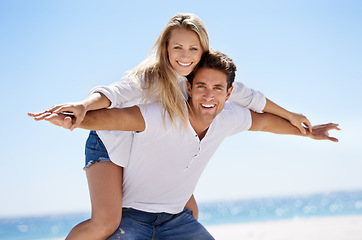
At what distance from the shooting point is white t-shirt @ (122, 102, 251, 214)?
3678 millimetres

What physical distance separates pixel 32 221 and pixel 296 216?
16.0 m

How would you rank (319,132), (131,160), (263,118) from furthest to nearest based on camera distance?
(319,132), (263,118), (131,160)

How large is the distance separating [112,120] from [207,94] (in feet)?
3.40

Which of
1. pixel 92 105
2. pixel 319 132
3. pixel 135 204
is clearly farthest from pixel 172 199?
pixel 319 132

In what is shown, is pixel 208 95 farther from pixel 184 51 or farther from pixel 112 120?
pixel 112 120

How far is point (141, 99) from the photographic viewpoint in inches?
146

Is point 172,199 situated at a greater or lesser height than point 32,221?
lesser

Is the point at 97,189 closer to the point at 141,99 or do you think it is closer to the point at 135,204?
the point at 135,204

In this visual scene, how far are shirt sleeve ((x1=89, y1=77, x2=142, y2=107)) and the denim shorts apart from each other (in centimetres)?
52

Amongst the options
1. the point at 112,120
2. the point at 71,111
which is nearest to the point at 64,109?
the point at 71,111

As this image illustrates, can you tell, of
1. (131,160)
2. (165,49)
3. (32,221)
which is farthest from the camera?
(32,221)

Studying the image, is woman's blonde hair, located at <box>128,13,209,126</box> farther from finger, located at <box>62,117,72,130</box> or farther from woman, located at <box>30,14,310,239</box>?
finger, located at <box>62,117,72,130</box>

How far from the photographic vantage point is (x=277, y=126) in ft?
14.7

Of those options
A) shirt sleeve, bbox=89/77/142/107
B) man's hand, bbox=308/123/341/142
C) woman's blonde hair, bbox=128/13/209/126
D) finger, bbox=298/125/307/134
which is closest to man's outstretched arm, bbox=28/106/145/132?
shirt sleeve, bbox=89/77/142/107
